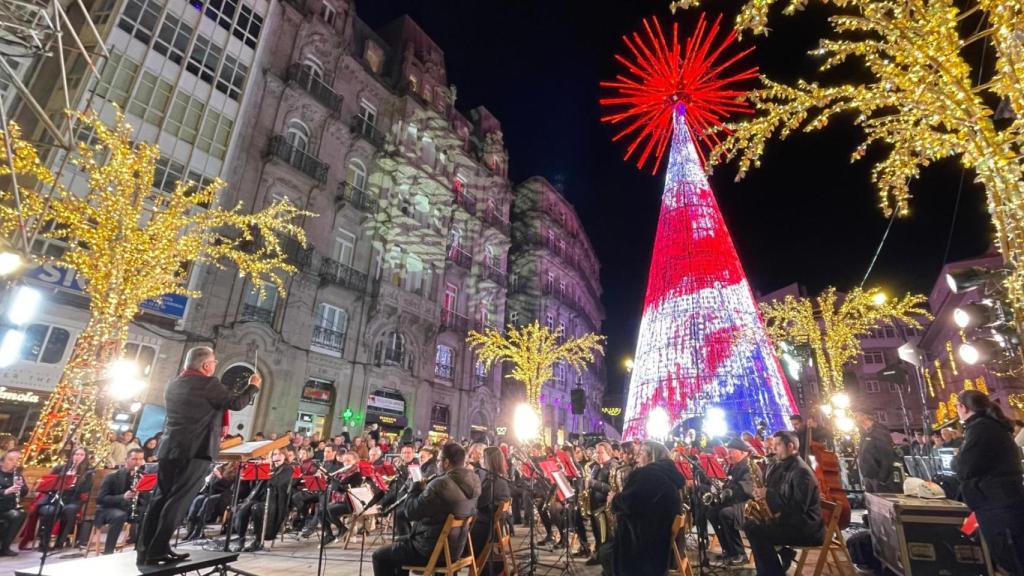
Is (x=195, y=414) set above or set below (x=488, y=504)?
above

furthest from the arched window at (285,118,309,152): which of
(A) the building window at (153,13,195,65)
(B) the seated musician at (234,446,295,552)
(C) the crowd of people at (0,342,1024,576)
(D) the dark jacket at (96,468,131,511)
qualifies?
(D) the dark jacket at (96,468,131,511)

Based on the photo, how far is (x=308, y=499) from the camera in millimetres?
10172

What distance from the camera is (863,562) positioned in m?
6.58

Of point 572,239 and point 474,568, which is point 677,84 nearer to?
point 474,568

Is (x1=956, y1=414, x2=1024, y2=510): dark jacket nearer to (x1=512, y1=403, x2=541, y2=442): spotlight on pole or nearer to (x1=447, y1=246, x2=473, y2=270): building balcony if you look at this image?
(x1=512, y1=403, x2=541, y2=442): spotlight on pole

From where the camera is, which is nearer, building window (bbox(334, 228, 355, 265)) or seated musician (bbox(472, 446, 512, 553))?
seated musician (bbox(472, 446, 512, 553))

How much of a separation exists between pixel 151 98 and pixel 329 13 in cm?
1092

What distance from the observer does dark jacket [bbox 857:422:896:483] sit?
328 inches

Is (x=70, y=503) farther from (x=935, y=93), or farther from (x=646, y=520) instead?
(x=935, y=93)

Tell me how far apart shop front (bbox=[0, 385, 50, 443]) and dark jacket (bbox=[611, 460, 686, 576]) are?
16.0m

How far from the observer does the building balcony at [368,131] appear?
22.1 m

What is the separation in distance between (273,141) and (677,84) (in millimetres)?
15551

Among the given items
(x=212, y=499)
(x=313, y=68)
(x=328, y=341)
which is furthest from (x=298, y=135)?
(x=212, y=499)

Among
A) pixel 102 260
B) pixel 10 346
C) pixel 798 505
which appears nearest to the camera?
pixel 798 505
